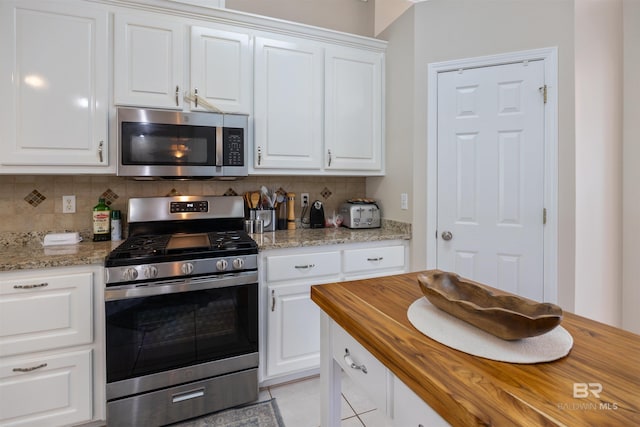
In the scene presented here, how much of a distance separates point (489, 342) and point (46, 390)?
78.5 inches

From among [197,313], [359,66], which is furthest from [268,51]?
[197,313]

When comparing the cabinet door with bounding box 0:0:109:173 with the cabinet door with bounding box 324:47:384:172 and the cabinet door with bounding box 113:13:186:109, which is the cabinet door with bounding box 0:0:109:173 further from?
the cabinet door with bounding box 324:47:384:172

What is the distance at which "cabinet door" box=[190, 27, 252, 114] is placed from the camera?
202 centimetres

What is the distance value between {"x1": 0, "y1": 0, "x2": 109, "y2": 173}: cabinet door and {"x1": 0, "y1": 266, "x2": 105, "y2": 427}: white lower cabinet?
68 cm

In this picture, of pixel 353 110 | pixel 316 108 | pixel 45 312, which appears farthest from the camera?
pixel 353 110

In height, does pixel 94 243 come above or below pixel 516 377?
above

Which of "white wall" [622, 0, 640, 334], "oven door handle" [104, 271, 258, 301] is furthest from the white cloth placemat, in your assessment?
"white wall" [622, 0, 640, 334]

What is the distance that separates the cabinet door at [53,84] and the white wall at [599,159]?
2.80m

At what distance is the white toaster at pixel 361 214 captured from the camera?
2531mm

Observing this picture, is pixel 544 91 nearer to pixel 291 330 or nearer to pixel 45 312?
pixel 291 330

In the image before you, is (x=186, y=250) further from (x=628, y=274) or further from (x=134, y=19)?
(x=628, y=274)

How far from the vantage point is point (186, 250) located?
170 centimetres

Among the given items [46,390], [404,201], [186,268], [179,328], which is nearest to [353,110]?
[404,201]

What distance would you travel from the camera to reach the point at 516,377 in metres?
0.60
